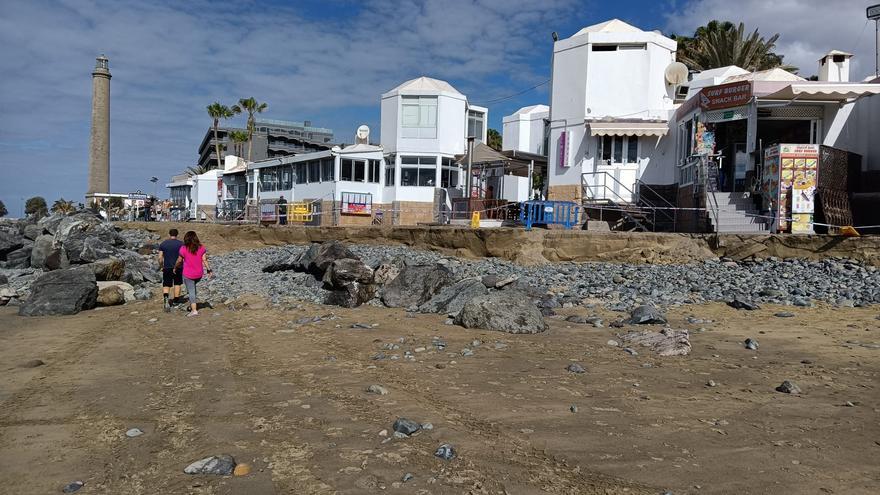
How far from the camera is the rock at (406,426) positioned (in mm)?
4781

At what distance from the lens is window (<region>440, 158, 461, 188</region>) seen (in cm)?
3378

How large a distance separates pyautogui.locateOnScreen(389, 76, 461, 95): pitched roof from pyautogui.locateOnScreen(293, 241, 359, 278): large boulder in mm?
19253

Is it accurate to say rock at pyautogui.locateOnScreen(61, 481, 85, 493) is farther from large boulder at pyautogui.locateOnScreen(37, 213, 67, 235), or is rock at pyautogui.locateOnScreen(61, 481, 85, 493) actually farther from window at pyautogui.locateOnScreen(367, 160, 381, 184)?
window at pyautogui.locateOnScreen(367, 160, 381, 184)

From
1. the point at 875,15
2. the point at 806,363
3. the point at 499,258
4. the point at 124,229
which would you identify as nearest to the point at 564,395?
the point at 806,363

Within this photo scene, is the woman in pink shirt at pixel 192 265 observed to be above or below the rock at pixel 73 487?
above

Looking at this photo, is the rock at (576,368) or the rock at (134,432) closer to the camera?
the rock at (134,432)

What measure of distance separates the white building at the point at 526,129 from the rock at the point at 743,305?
24.7 meters

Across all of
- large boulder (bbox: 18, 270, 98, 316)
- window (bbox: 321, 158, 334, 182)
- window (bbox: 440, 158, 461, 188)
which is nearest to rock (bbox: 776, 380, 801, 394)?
large boulder (bbox: 18, 270, 98, 316)

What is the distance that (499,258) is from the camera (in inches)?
741

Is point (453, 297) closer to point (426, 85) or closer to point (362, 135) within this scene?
point (426, 85)

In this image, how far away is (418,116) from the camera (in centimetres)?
3350

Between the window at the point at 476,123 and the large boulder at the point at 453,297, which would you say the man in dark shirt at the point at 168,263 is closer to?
the large boulder at the point at 453,297

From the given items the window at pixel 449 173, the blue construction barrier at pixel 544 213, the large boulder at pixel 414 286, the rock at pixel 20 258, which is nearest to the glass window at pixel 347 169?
the window at pixel 449 173

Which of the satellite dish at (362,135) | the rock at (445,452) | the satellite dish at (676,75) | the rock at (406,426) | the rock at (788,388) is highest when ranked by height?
the satellite dish at (676,75)
